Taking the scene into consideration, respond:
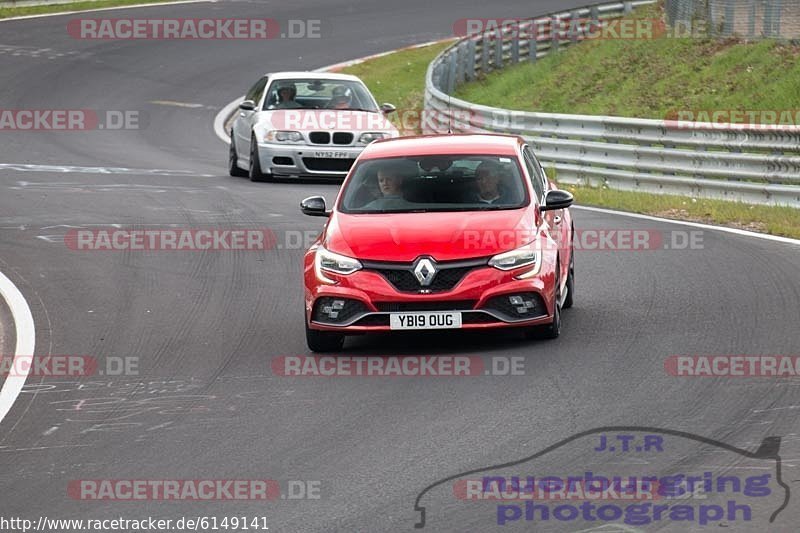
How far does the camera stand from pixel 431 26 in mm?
47656

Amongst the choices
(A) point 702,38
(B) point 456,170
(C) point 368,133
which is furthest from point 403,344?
(A) point 702,38

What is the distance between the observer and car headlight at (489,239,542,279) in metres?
11.3

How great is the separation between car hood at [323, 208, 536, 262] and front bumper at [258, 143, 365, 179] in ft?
37.9

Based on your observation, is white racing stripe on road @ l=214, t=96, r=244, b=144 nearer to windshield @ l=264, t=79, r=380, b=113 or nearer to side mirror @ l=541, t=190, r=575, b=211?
windshield @ l=264, t=79, r=380, b=113

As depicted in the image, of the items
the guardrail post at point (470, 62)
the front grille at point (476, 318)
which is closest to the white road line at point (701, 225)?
the front grille at point (476, 318)

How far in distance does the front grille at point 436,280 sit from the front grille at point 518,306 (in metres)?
0.27

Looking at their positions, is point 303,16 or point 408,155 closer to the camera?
point 408,155

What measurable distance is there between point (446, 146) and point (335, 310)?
207 centimetres

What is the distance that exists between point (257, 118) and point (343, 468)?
1633 centimetres

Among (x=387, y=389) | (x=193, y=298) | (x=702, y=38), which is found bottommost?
(x=702, y=38)

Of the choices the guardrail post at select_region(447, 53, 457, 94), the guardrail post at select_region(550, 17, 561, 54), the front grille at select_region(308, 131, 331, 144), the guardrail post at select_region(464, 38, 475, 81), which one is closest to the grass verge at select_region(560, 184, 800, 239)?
the front grille at select_region(308, 131, 331, 144)

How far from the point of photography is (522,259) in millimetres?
11438

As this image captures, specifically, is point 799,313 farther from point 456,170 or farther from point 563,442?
point 563,442

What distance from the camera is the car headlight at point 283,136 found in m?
23.6
